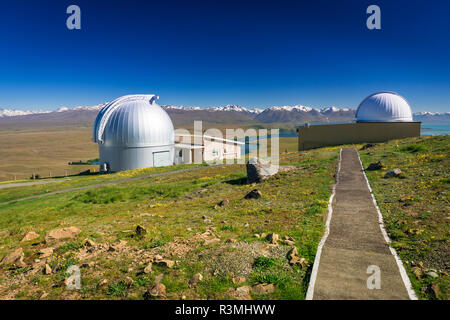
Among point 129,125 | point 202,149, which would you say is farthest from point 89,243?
point 202,149

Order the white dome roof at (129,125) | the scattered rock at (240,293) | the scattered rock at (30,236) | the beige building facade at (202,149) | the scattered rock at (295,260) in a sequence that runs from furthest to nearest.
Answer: the beige building facade at (202,149) < the white dome roof at (129,125) < the scattered rock at (30,236) < the scattered rock at (295,260) < the scattered rock at (240,293)

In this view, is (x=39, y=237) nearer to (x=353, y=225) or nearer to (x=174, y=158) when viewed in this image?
(x=353, y=225)

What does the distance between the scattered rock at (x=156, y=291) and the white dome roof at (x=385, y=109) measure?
3991cm

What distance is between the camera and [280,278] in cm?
539

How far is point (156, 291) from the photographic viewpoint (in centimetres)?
497

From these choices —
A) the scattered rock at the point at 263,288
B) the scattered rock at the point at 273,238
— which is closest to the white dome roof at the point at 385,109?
the scattered rock at the point at 273,238

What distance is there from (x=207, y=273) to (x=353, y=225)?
5.32 metres

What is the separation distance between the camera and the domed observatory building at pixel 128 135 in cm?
3158

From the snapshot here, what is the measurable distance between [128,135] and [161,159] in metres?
5.49

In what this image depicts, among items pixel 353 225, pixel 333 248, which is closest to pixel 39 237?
pixel 333 248

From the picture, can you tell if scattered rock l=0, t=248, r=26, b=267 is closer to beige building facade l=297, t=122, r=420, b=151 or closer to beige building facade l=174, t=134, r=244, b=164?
beige building facade l=174, t=134, r=244, b=164

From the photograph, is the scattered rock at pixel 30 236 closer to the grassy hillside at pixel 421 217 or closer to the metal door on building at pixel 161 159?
the grassy hillside at pixel 421 217

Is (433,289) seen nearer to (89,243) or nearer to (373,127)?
(89,243)
